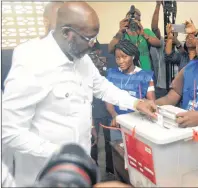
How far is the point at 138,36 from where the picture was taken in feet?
3.67

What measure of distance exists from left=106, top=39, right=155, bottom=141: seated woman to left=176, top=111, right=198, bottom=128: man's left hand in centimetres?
24

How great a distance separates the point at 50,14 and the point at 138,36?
1.52ft

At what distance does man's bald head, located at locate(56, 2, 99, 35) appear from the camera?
2.42 ft

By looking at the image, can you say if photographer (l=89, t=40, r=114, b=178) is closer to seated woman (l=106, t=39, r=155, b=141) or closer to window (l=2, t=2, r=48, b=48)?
seated woman (l=106, t=39, r=155, b=141)

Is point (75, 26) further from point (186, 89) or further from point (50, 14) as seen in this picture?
point (186, 89)

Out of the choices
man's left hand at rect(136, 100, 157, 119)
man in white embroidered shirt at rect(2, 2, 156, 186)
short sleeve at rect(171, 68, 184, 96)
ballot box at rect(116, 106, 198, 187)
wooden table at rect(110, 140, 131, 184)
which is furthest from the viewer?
short sleeve at rect(171, 68, 184, 96)

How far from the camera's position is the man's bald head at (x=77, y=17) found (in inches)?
29.0

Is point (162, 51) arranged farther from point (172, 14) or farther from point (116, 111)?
point (116, 111)

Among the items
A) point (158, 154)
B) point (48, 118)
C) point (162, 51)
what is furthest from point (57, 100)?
point (162, 51)

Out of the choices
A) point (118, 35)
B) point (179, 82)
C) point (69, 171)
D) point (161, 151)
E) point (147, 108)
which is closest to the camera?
point (69, 171)

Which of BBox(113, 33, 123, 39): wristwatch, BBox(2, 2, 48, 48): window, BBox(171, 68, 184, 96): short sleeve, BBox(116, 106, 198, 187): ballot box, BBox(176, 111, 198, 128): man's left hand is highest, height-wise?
BBox(2, 2, 48, 48): window

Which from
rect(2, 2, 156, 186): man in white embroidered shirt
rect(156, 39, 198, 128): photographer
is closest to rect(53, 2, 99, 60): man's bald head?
rect(2, 2, 156, 186): man in white embroidered shirt

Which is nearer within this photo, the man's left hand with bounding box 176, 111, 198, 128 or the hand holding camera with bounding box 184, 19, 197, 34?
the man's left hand with bounding box 176, 111, 198, 128

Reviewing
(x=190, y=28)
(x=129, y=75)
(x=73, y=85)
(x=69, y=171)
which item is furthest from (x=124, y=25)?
(x=69, y=171)
